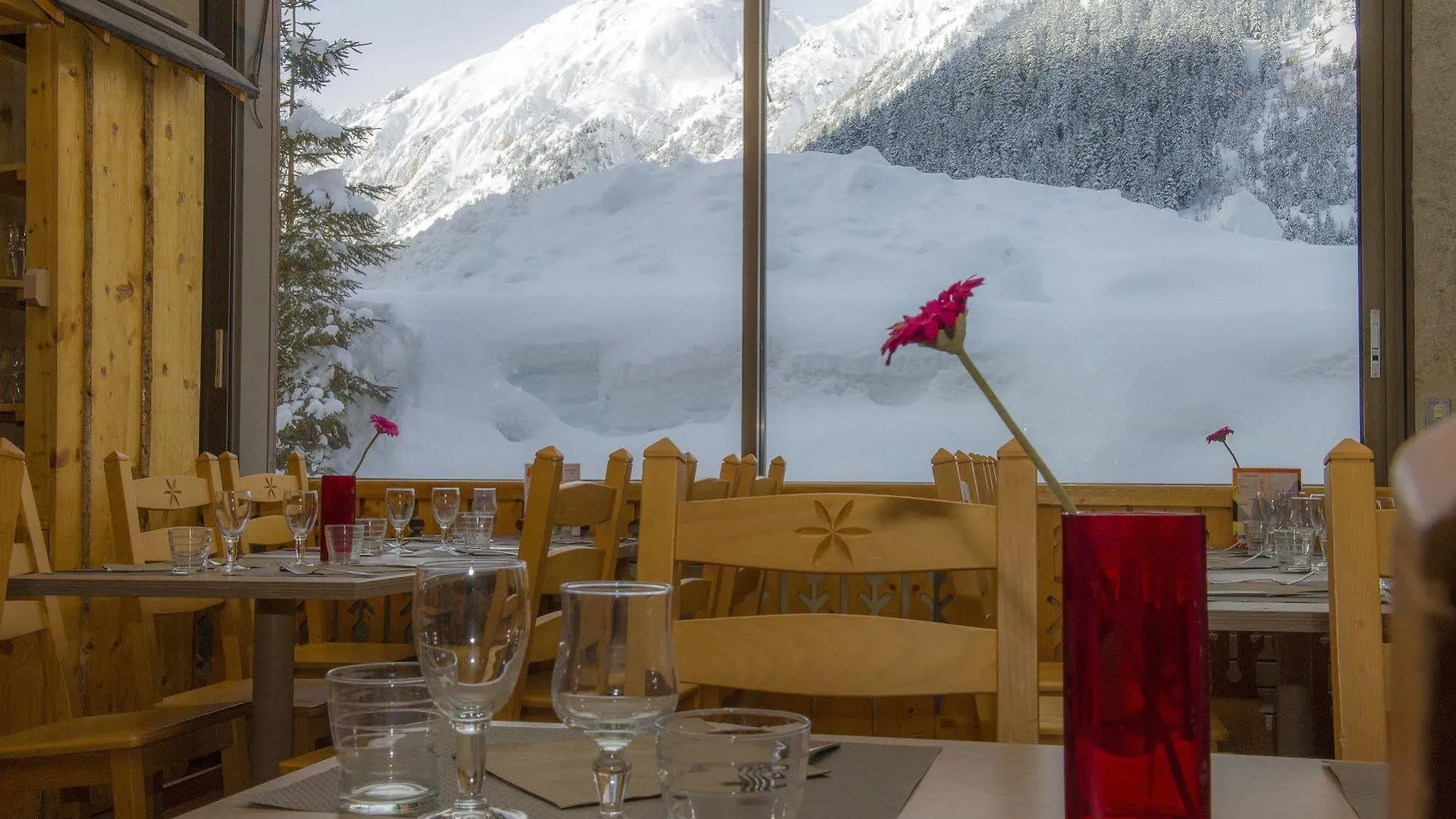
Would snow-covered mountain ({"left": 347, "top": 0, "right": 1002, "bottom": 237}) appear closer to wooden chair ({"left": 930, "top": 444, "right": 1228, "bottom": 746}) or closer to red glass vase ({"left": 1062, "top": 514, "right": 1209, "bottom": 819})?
wooden chair ({"left": 930, "top": 444, "right": 1228, "bottom": 746})

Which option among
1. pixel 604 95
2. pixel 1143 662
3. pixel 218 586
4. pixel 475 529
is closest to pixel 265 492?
pixel 475 529

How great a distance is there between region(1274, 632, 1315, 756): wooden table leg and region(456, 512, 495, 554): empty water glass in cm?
181

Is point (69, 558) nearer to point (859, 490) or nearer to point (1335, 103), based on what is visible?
point (859, 490)

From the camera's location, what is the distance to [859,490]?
3965mm

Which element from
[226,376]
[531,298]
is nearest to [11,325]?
[226,376]

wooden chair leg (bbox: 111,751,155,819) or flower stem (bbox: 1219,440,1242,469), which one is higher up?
flower stem (bbox: 1219,440,1242,469)

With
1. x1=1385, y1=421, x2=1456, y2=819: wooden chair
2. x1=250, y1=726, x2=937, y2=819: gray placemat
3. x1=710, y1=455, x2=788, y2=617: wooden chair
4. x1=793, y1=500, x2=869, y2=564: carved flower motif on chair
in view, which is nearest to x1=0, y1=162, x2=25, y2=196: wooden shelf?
x1=710, y1=455, x2=788, y2=617: wooden chair

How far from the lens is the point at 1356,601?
1.28 m

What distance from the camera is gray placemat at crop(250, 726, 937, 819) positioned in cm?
78

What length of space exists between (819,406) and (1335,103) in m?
1.84

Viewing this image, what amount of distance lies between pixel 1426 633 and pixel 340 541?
2607 millimetres

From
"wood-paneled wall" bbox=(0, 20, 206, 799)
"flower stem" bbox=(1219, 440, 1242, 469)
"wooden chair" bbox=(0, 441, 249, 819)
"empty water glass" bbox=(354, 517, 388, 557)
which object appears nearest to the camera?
"wooden chair" bbox=(0, 441, 249, 819)

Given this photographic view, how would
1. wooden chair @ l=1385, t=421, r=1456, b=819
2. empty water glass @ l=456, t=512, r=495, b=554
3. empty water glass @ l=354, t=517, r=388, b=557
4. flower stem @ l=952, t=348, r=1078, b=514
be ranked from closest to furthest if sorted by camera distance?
wooden chair @ l=1385, t=421, r=1456, b=819 → flower stem @ l=952, t=348, r=1078, b=514 → empty water glass @ l=354, t=517, r=388, b=557 → empty water glass @ l=456, t=512, r=495, b=554

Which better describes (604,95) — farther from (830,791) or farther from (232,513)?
(830,791)
